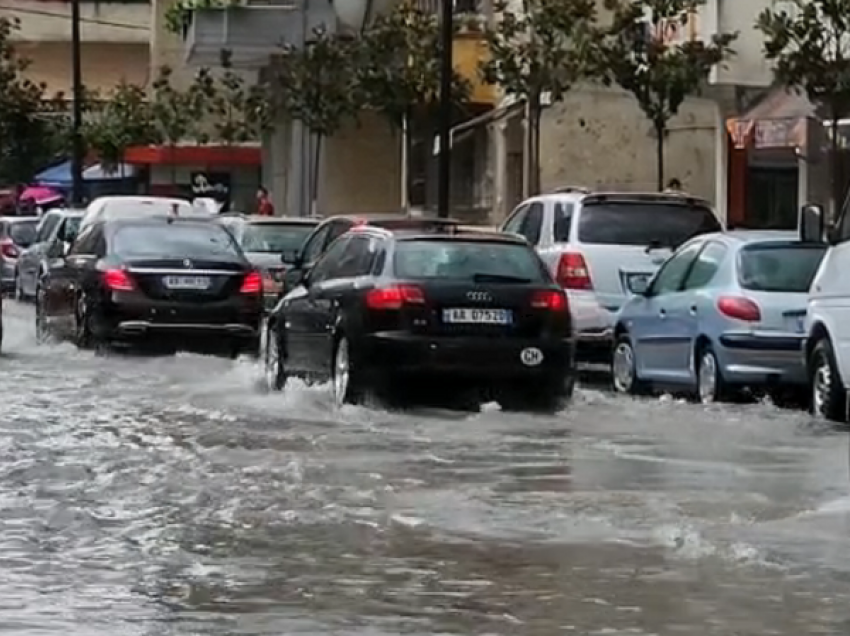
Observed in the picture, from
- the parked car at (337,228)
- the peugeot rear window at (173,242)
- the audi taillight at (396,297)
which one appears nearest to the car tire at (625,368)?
the parked car at (337,228)

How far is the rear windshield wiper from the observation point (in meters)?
18.6

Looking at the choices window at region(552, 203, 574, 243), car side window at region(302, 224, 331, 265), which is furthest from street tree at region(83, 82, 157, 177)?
window at region(552, 203, 574, 243)

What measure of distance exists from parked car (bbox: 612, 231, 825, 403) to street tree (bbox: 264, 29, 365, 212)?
21.9 metres

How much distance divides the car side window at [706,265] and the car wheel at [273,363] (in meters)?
3.56

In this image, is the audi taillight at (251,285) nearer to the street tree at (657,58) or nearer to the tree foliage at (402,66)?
the street tree at (657,58)

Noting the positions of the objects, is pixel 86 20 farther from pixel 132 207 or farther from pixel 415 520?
pixel 415 520

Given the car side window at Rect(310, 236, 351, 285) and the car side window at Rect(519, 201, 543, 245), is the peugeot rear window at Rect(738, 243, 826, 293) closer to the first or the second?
the car side window at Rect(310, 236, 351, 285)

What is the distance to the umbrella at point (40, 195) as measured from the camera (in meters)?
63.9

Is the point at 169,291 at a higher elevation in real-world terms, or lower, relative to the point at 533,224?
lower

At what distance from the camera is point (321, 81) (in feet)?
145

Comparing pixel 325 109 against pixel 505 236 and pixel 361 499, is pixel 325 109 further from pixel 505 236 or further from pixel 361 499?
pixel 361 499

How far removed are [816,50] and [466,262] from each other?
29.2 ft

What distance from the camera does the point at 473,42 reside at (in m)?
42.8

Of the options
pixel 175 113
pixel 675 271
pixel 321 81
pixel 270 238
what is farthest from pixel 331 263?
pixel 175 113
